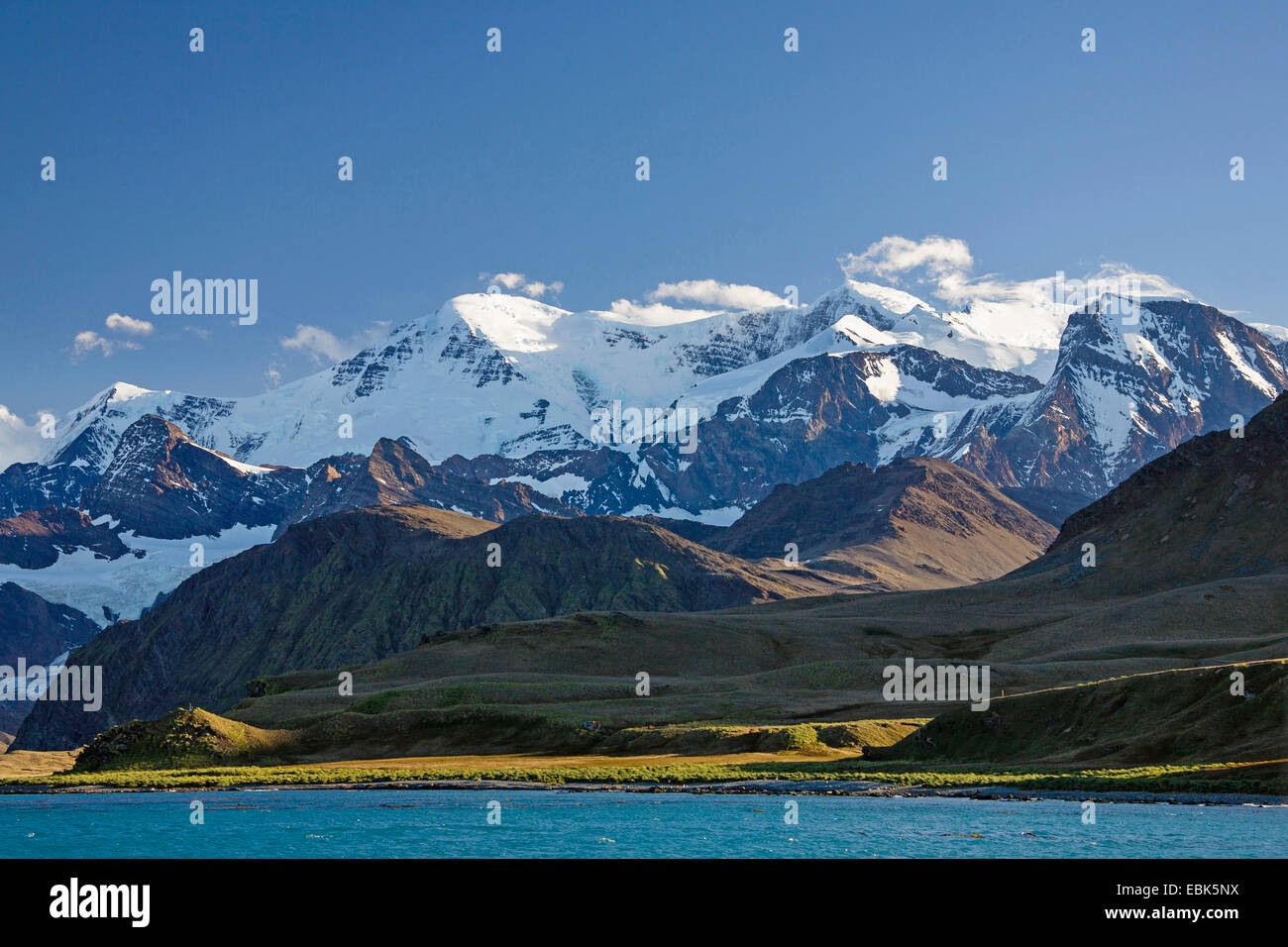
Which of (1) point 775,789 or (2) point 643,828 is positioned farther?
(1) point 775,789

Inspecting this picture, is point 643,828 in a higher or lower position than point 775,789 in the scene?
higher

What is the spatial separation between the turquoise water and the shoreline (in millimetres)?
1928

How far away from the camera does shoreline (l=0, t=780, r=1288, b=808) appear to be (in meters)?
72.8

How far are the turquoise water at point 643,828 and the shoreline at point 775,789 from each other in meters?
1.93

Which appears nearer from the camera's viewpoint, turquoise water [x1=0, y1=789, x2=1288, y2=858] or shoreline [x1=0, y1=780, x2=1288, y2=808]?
turquoise water [x1=0, y1=789, x2=1288, y2=858]

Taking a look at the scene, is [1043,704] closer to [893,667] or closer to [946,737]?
[946,737]

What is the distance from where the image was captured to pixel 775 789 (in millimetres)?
91000

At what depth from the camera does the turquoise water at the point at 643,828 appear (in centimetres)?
5684

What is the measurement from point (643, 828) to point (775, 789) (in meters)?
23.9

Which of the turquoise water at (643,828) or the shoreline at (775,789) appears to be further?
the shoreline at (775,789)

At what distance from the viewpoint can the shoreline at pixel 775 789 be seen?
7275 cm

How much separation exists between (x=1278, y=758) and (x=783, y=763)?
4036 cm
